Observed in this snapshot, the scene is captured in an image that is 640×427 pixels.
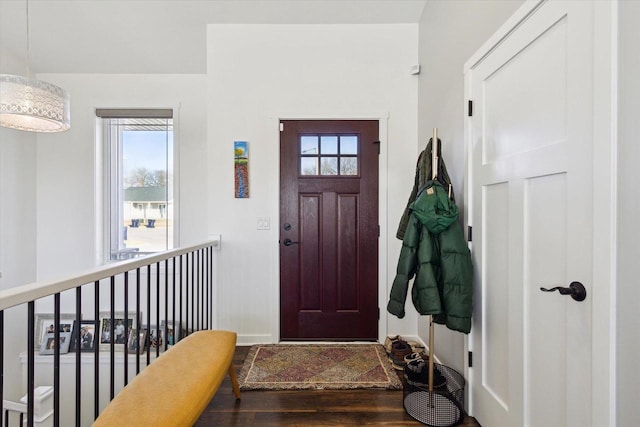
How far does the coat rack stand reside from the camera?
1.71 m

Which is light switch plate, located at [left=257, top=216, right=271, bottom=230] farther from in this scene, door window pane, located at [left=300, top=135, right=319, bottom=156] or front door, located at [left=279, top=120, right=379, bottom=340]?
door window pane, located at [left=300, top=135, right=319, bottom=156]

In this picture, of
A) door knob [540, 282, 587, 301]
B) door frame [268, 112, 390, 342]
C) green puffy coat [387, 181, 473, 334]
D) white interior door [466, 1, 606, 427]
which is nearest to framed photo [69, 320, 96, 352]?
door frame [268, 112, 390, 342]

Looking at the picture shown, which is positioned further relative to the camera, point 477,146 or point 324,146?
point 324,146

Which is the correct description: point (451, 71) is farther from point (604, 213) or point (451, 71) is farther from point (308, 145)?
point (604, 213)

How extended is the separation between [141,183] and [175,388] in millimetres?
2935

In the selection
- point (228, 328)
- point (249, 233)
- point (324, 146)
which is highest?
point (324, 146)

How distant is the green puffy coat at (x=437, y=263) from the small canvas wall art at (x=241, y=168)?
1612mm

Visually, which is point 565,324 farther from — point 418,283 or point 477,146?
point 477,146

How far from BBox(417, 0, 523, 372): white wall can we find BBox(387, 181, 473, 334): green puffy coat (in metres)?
0.34

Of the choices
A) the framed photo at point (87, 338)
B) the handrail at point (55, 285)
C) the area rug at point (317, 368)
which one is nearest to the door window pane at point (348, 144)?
the area rug at point (317, 368)

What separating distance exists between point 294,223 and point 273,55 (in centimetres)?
156

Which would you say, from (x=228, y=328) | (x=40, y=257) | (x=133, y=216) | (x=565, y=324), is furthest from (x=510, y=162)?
(x=40, y=257)

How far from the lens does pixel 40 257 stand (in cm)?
342

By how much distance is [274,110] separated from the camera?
2799mm
